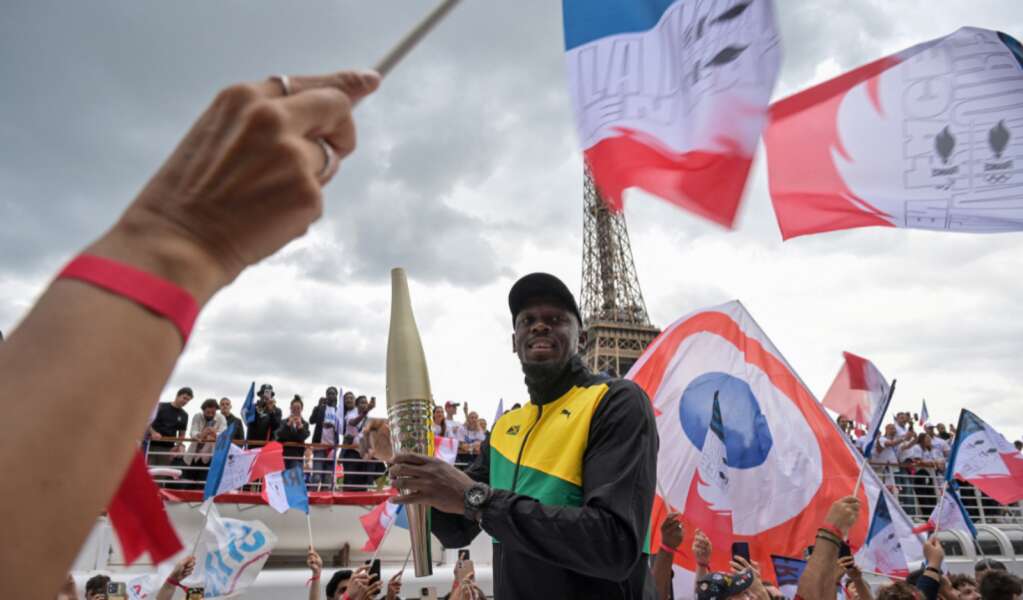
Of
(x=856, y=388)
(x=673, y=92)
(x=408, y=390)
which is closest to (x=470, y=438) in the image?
(x=856, y=388)

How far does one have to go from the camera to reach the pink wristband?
1.99ft

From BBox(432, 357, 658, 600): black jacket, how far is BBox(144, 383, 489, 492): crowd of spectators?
23.9 ft

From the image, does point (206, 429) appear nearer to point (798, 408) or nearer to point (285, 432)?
point (285, 432)

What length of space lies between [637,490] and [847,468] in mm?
4074

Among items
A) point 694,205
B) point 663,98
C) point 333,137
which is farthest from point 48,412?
point 663,98

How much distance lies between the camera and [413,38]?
1069mm

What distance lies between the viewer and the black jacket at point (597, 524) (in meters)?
1.92

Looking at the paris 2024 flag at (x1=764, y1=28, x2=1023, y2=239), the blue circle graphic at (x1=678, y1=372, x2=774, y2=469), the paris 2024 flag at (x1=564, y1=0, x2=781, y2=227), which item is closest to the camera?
the paris 2024 flag at (x1=564, y1=0, x2=781, y2=227)

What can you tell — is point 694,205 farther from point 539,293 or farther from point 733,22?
point 733,22

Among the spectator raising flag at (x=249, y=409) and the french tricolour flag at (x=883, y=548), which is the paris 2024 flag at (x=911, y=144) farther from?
the spectator raising flag at (x=249, y=409)

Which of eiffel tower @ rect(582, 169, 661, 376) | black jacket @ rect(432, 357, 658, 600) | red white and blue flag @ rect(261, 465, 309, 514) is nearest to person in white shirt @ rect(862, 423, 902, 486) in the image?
red white and blue flag @ rect(261, 465, 309, 514)

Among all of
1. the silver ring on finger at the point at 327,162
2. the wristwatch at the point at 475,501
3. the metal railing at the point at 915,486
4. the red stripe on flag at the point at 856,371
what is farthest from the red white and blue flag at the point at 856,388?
the silver ring on finger at the point at 327,162

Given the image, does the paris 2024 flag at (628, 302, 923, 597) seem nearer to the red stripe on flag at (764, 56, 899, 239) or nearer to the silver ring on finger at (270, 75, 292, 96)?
the red stripe on flag at (764, 56, 899, 239)

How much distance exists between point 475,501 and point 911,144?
295cm
